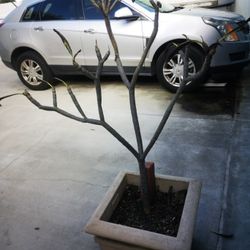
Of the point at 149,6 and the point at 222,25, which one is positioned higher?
the point at 149,6

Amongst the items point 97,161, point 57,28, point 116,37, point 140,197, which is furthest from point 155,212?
point 57,28

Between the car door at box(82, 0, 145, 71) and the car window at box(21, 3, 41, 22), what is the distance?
0.96 m

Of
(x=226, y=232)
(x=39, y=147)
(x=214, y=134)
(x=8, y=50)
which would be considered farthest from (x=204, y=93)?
(x=8, y=50)

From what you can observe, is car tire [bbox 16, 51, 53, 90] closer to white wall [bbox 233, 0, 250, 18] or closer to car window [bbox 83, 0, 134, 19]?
car window [bbox 83, 0, 134, 19]

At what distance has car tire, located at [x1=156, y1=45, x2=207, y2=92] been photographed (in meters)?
4.84

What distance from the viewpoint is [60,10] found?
5.64 meters

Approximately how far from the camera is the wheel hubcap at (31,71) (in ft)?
19.7

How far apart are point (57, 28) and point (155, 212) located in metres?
4.39

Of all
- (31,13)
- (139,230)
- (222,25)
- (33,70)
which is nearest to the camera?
(139,230)

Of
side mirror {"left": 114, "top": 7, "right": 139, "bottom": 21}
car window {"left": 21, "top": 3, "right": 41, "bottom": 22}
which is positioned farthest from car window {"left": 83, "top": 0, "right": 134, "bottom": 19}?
car window {"left": 21, "top": 3, "right": 41, "bottom": 22}

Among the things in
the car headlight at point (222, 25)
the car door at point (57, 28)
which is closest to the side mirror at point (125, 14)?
the car door at point (57, 28)

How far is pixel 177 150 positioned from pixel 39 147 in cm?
165

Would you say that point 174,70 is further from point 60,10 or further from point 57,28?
point 60,10

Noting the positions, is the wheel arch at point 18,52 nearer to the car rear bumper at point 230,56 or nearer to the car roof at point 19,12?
the car roof at point 19,12
